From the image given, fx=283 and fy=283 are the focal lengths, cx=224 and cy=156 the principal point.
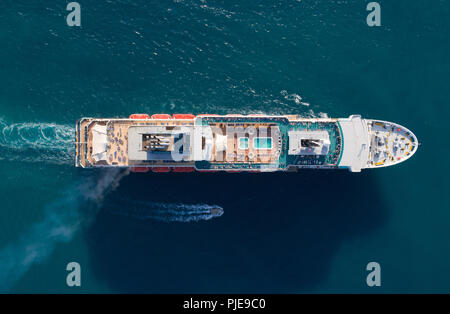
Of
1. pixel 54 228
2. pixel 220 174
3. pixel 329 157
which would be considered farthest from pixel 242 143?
pixel 54 228

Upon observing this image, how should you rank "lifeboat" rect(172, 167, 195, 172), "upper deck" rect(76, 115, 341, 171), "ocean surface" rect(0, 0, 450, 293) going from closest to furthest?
"upper deck" rect(76, 115, 341, 171)
"lifeboat" rect(172, 167, 195, 172)
"ocean surface" rect(0, 0, 450, 293)

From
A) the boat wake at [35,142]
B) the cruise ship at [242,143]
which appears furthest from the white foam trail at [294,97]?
the boat wake at [35,142]

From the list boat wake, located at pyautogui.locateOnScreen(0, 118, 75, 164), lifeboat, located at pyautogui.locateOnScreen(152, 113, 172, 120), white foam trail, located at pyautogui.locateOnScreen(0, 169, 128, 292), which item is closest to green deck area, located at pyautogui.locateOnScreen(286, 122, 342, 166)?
lifeboat, located at pyautogui.locateOnScreen(152, 113, 172, 120)

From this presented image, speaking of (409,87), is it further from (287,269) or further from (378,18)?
(287,269)

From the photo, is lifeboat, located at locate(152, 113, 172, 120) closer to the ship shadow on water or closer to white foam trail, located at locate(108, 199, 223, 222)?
the ship shadow on water

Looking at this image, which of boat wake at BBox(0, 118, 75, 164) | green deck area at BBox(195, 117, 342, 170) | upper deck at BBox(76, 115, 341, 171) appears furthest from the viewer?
boat wake at BBox(0, 118, 75, 164)

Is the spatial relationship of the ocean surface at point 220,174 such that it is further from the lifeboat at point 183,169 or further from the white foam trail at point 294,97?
the lifeboat at point 183,169
